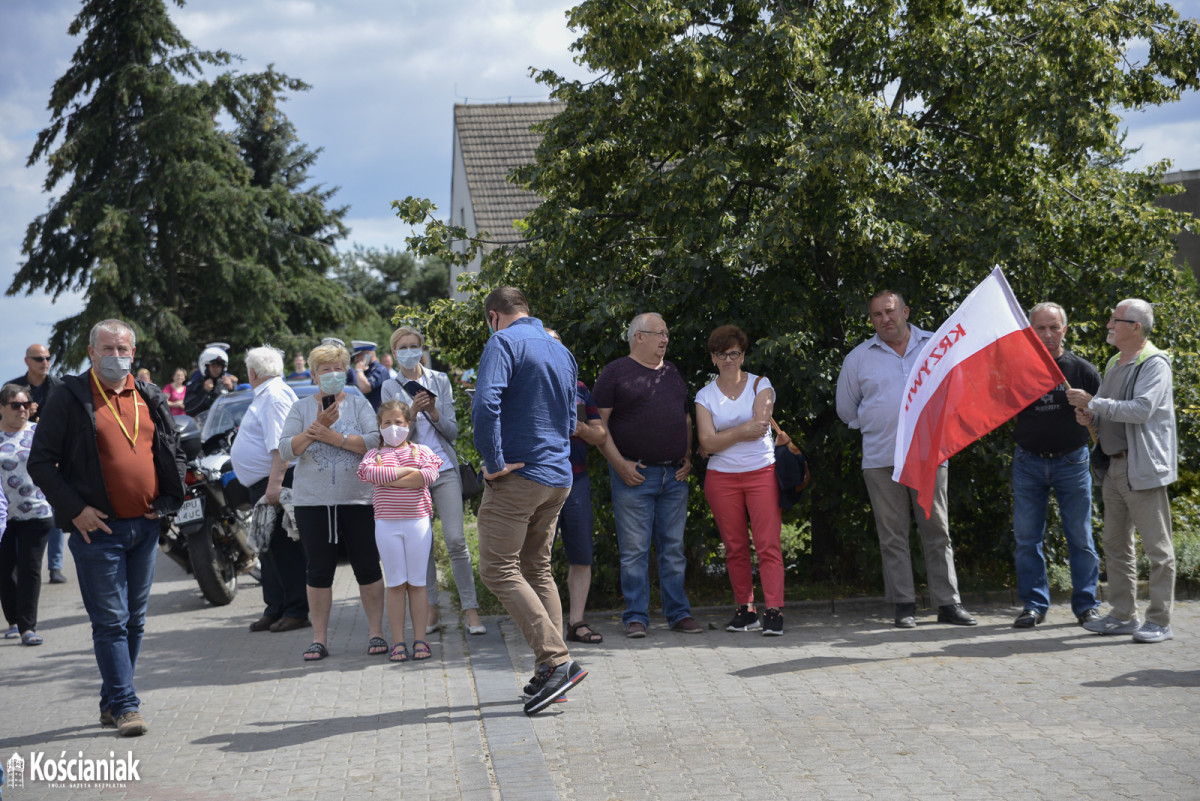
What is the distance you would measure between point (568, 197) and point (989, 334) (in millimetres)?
3372

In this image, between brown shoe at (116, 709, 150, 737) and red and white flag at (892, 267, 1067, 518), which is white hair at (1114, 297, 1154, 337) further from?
brown shoe at (116, 709, 150, 737)

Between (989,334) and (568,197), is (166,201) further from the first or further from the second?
(989,334)

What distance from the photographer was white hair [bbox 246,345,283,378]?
329 inches

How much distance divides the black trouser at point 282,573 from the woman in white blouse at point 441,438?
46.9 inches

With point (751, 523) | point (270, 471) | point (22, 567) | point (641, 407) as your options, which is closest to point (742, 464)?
point (751, 523)

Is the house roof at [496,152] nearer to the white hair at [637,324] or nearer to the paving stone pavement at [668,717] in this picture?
the white hair at [637,324]

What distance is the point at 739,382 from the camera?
762 centimetres

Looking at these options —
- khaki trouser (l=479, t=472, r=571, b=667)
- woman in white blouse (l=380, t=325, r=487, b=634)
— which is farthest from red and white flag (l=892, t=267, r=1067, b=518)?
woman in white blouse (l=380, t=325, r=487, b=634)

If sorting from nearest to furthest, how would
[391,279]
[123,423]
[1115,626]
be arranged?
[123,423] → [1115,626] → [391,279]

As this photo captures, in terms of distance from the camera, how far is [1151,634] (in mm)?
6773

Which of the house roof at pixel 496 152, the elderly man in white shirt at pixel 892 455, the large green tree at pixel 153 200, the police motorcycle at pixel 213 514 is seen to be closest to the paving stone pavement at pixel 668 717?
the elderly man in white shirt at pixel 892 455

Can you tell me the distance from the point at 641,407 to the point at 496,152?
24565mm

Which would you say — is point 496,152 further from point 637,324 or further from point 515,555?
point 515,555

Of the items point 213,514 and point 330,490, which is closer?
point 330,490
